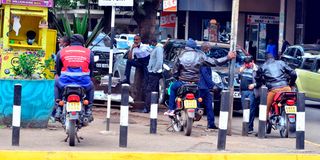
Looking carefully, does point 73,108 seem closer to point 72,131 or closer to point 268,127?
point 72,131

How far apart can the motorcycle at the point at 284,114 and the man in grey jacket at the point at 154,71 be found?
4.23m

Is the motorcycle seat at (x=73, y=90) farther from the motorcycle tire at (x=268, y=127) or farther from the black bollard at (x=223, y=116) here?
the motorcycle tire at (x=268, y=127)

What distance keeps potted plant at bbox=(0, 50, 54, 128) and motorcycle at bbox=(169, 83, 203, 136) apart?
7.96 feet

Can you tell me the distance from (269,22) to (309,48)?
637 inches

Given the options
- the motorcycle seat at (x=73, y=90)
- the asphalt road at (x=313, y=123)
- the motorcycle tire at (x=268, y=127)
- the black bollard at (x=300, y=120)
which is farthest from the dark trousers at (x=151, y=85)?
the motorcycle seat at (x=73, y=90)

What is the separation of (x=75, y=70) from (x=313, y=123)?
8.42 meters

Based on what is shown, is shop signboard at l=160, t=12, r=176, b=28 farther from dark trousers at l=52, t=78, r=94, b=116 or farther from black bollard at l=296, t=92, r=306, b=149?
dark trousers at l=52, t=78, r=94, b=116

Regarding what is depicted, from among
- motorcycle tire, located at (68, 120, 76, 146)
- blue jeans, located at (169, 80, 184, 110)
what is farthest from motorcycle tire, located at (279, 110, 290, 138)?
motorcycle tire, located at (68, 120, 76, 146)

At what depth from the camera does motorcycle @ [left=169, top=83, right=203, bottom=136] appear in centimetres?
1423

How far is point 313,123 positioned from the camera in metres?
18.6

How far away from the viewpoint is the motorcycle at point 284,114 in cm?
1452

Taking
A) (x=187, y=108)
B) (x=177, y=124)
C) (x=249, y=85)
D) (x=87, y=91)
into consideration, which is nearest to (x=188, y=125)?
(x=187, y=108)

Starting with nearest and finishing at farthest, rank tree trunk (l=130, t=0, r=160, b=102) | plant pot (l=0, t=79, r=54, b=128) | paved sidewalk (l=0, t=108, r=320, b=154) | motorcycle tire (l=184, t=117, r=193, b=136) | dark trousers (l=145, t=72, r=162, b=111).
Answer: paved sidewalk (l=0, t=108, r=320, b=154) < plant pot (l=0, t=79, r=54, b=128) < motorcycle tire (l=184, t=117, r=193, b=136) < dark trousers (l=145, t=72, r=162, b=111) < tree trunk (l=130, t=0, r=160, b=102)

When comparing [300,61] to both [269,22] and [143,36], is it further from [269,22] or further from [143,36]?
[269,22]
